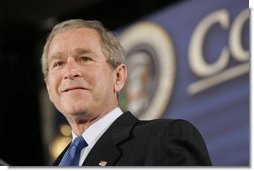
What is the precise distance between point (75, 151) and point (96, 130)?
10 centimetres

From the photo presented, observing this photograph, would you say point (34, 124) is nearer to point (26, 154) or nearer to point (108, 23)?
point (26, 154)

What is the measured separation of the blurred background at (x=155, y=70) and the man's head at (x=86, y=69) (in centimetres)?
9

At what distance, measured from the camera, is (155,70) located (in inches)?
92.5

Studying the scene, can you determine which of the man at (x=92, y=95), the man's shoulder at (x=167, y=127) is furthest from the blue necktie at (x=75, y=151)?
the man's shoulder at (x=167, y=127)

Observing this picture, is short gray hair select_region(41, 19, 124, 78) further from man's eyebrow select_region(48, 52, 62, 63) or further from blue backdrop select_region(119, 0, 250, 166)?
blue backdrop select_region(119, 0, 250, 166)

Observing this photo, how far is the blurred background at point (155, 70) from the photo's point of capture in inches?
88.5

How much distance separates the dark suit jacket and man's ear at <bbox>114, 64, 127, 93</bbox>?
0.10 meters

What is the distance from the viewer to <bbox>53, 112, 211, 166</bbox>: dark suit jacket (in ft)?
6.43

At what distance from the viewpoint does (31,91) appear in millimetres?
2426

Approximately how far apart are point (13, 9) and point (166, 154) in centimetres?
91

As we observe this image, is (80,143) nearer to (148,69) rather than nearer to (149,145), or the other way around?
(149,145)

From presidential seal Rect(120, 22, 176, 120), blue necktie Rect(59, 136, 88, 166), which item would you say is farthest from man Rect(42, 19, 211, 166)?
presidential seal Rect(120, 22, 176, 120)

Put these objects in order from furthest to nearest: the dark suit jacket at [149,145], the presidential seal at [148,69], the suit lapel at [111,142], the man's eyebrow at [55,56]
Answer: the presidential seal at [148,69] → the man's eyebrow at [55,56] → the suit lapel at [111,142] → the dark suit jacket at [149,145]

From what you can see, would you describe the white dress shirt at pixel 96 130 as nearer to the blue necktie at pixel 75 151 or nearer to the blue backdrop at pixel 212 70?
the blue necktie at pixel 75 151
